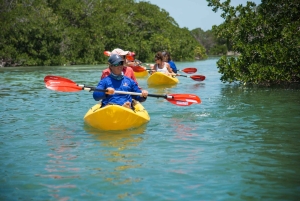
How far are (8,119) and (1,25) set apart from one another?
3226 cm

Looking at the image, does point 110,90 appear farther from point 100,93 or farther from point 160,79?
point 160,79

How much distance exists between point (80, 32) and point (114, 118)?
37973 millimetres

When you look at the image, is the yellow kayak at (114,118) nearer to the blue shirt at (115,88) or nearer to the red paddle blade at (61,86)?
the blue shirt at (115,88)

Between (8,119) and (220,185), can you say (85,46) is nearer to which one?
(8,119)

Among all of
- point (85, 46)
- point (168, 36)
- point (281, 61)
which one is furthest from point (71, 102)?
→ point (168, 36)

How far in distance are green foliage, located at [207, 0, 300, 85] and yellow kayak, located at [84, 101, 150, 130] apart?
6.97 metres

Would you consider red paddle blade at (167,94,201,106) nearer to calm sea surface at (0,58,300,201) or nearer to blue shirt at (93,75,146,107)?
calm sea surface at (0,58,300,201)

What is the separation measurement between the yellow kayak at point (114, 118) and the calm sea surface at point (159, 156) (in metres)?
0.14

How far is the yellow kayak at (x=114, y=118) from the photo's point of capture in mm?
7207

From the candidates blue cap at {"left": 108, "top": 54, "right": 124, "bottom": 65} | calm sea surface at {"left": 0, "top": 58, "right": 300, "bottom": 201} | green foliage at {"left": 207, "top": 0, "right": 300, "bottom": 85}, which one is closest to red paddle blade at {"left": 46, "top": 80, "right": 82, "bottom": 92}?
calm sea surface at {"left": 0, "top": 58, "right": 300, "bottom": 201}

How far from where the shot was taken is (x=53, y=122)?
8.49 metres

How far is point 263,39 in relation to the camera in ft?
46.9

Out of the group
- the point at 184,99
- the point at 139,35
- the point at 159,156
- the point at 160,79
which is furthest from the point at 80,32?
the point at 159,156

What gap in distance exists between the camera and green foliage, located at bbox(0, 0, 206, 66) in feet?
128
